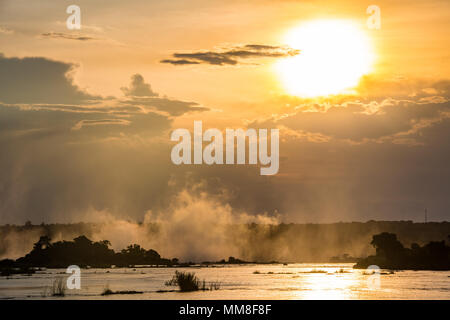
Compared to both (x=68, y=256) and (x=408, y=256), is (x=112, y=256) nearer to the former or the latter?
(x=68, y=256)

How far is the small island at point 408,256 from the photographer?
16612cm

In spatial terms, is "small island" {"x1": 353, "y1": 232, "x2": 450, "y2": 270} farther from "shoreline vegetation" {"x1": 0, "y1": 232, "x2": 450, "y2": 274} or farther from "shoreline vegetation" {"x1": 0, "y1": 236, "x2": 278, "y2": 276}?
"shoreline vegetation" {"x1": 0, "y1": 236, "x2": 278, "y2": 276}

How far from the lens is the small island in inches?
6540

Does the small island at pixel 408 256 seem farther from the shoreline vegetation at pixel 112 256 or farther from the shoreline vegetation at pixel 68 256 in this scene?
the shoreline vegetation at pixel 68 256

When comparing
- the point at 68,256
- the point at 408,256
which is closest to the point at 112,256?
the point at 68,256

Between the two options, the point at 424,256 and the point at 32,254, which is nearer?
the point at 424,256

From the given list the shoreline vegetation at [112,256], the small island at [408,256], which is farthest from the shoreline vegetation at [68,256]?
the small island at [408,256]

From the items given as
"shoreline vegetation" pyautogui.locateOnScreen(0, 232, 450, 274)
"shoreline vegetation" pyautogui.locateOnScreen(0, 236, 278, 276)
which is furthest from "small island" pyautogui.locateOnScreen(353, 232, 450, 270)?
"shoreline vegetation" pyautogui.locateOnScreen(0, 236, 278, 276)

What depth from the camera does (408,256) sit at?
171750 mm
